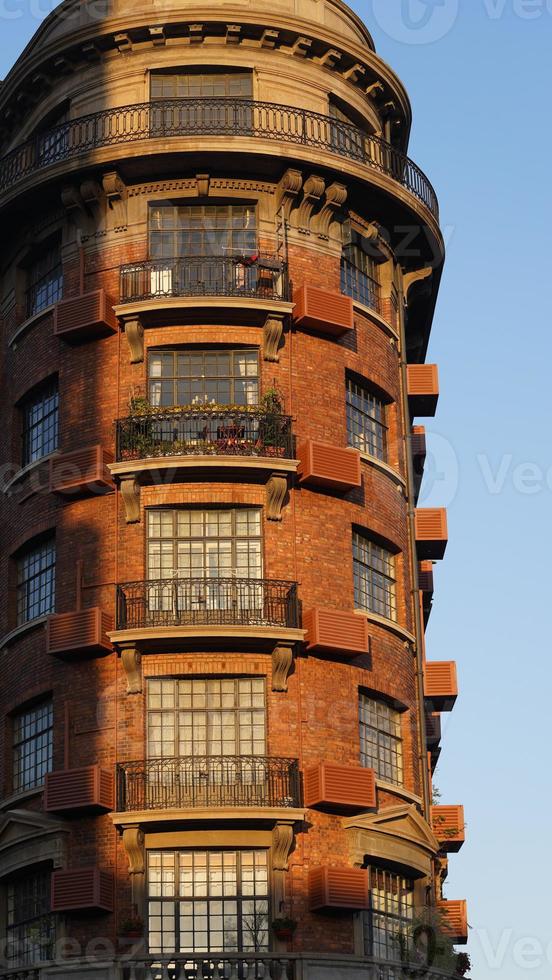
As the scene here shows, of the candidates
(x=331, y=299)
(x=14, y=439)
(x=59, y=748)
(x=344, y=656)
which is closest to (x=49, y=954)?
(x=59, y=748)

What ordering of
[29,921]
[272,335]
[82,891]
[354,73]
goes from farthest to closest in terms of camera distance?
[354,73] → [272,335] → [29,921] → [82,891]

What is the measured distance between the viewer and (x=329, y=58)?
57375 millimetres

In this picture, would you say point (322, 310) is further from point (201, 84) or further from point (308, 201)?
point (201, 84)

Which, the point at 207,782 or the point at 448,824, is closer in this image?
the point at 207,782

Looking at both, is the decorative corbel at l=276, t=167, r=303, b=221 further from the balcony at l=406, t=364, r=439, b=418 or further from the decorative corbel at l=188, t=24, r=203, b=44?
the balcony at l=406, t=364, r=439, b=418

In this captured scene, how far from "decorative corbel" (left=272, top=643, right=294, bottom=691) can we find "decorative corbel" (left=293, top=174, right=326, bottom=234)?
43.9ft

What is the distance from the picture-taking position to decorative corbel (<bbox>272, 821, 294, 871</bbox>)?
46500mm

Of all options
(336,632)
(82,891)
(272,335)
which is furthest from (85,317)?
(82,891)

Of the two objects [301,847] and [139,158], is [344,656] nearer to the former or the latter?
[301,847]

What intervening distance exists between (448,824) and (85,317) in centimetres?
1880

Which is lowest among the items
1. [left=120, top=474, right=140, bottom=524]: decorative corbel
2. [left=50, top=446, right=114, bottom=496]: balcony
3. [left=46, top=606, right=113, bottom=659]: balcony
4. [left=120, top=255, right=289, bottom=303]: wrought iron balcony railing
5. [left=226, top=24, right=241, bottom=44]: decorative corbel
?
[left=46, top=606, right=113, bottom=659]: balcony

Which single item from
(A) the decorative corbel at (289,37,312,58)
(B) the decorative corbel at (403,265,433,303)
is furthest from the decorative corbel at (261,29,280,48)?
(B) the decorative corbel at (403,265,433,303)

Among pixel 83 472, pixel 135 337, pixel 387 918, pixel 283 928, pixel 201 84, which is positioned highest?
pixel 201 84

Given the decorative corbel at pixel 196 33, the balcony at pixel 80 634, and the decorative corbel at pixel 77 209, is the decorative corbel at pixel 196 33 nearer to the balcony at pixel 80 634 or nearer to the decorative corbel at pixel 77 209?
the decorative corbel at pixel 77 209
